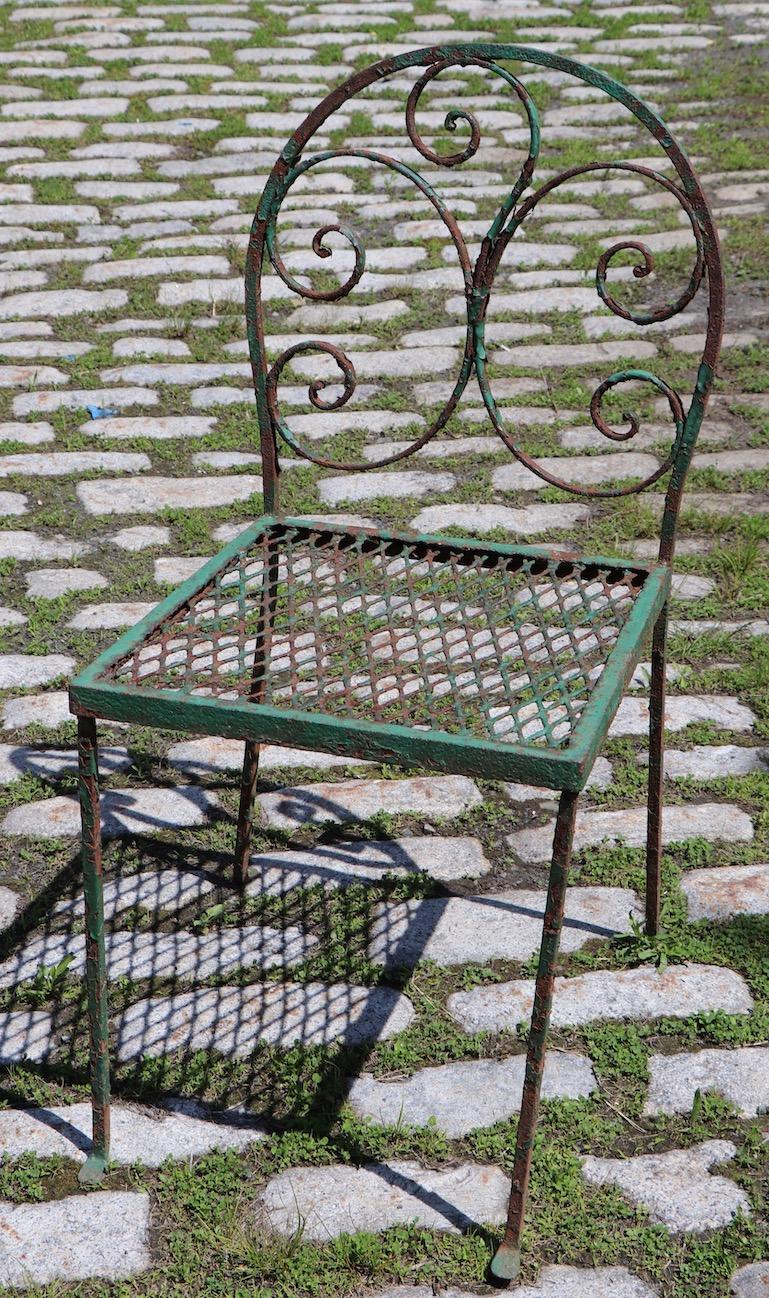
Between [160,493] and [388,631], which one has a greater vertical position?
[388,631]

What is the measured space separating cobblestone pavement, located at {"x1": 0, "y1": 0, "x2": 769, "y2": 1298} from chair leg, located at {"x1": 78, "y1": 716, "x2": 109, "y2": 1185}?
0.22 ft

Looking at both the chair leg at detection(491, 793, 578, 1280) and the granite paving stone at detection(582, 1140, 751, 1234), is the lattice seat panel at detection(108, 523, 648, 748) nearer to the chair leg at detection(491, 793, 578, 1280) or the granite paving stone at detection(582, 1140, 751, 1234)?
the chair leg at detection(491, 793, 578, 1280)

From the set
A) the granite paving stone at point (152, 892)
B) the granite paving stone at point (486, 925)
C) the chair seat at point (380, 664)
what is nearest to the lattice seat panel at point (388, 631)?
the chair seat at point (380, 664)

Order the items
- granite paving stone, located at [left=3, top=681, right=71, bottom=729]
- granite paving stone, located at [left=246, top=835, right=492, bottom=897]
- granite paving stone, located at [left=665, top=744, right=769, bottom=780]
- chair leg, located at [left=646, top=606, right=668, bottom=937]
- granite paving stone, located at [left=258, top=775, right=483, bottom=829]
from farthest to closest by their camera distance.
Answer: granite paving stone, located at [left=3, top=681, right=71, bottom=729] < granite paving stone, located at [left=665, top=744, right=769, bottom=780] < granite paving stone, located at [left=258, top=775, right=483, bottom=829] < granite paving stone, located at [left=246, top=835, right=492, bottom=897] < chair leg, located at [left=646, top=606, right=668, bottom=937]

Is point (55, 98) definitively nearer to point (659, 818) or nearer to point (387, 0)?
point (387, 0)

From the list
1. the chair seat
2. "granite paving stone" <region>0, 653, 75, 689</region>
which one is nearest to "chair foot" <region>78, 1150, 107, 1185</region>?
the chair seat

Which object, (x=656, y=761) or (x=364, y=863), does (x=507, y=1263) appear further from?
(x=364, y=863)

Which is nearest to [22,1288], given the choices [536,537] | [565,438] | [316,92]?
[536,537]

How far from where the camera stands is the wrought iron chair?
6.70ft

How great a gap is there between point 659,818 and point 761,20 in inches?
293

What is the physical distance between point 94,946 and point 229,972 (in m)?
0.54

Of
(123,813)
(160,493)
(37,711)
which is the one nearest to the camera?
(123,813)

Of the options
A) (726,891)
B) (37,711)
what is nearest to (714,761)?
(726,891)

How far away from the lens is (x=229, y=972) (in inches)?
106
